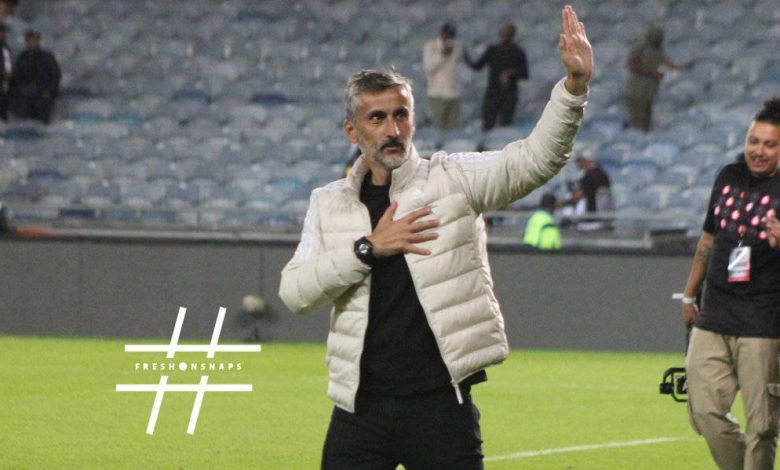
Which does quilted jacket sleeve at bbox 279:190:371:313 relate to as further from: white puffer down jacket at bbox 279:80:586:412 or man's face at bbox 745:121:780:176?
man's face at bbox 745:121:780:176

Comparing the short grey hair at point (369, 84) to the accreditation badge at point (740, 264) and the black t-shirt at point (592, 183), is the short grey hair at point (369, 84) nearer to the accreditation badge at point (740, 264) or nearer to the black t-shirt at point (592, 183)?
the accreditation badge at point (740, 264)

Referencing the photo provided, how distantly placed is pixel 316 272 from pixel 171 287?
466 inches

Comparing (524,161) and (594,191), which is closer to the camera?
(524,161)

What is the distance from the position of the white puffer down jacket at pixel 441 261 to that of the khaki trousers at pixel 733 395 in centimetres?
260

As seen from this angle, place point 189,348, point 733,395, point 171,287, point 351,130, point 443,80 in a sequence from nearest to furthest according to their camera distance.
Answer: point 351,130, point 733,395, point 189,348, point 171,287, point 443,80

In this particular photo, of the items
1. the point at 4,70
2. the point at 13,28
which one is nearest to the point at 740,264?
the point at 4,70

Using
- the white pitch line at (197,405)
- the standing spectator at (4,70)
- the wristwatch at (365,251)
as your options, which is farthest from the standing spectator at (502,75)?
the wristwatch at (365,251)

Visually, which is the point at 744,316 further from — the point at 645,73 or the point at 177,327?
the point at 645,73

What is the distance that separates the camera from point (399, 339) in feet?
15.9

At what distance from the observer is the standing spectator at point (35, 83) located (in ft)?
70.9

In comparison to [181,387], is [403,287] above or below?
above

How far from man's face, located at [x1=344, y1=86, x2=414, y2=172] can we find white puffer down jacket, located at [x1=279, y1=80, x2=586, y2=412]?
6 cm

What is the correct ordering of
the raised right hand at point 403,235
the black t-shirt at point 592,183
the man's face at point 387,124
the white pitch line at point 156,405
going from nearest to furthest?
1. the raised right hand at point 403,235
2. the man's face at point 387,124
3. the white pitch line at point 156,405
4. the black t-shirt at point 592,183

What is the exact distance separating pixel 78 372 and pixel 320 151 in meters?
8.78
